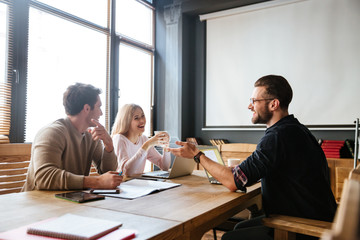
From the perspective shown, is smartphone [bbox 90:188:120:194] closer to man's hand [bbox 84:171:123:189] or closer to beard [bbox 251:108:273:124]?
man's hand [bbox 84:171:123:189]

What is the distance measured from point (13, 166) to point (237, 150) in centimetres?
261

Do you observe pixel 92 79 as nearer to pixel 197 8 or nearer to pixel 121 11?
pixel 121 11

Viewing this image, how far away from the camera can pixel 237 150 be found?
13.0 feet

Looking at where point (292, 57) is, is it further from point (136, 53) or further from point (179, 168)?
point (179, 168)

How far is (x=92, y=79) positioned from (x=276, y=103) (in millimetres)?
2517

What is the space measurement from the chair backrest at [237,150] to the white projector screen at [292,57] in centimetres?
34

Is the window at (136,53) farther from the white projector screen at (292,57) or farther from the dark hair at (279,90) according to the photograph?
the dark hair at (279,90)

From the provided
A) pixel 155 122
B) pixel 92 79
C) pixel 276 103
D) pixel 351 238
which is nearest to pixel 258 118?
pixel 276 103

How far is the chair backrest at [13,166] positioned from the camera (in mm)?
2394

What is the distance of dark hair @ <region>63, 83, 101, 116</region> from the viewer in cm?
184

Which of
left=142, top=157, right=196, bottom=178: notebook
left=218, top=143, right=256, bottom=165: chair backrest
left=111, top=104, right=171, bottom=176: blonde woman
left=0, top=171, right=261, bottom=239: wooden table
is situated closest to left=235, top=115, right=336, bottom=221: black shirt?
left=0, top=171, right=261, bottom=239: wooden table

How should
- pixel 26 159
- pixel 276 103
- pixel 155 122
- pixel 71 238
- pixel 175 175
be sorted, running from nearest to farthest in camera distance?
pixel 71 238 → pixel 276 103 → pixel 175 175 → pixel 26 159 → pixel 155 122

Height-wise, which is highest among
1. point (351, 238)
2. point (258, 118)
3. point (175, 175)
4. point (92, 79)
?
point (92, 79)

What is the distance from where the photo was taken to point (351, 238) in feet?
0.93
